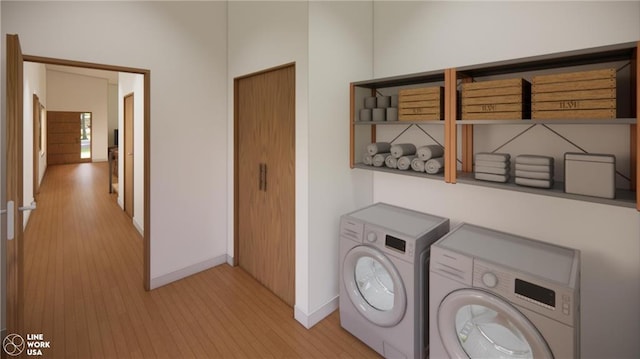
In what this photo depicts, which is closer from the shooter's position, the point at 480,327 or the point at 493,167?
the point at 480,327

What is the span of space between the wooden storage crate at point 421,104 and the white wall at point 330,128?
0.51 meters

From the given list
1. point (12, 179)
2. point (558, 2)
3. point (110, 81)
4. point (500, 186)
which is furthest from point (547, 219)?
point (110, 81)

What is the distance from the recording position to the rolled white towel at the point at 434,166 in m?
2.07

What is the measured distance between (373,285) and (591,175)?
4.74ft

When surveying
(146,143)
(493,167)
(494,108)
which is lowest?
(493,167)

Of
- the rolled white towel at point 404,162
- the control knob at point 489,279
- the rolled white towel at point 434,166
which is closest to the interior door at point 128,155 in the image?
the rolled white towel at point 404,162

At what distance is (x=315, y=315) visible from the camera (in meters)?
2.41

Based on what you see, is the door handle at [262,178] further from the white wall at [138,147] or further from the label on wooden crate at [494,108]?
the white wall at [138,147]

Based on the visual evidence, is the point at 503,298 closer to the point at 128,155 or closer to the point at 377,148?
the point at 377,148

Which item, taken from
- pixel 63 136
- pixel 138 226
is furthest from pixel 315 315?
pixel 63 136

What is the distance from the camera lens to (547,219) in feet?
6.09

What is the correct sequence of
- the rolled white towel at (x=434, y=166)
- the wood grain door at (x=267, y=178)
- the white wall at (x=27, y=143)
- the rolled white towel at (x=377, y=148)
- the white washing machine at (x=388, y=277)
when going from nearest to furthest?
the white washing machine at (x=388, y=277)
the rolled white towel at (x=434, y=166)
the rolled white towel at (x=377, y=148)
the wood grain door at (x=267, y=178)
the white wall at (x=27, y=143)

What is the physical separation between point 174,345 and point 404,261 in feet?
5.61

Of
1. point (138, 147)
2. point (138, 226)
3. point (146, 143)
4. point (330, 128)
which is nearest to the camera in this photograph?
point (330, 128)
